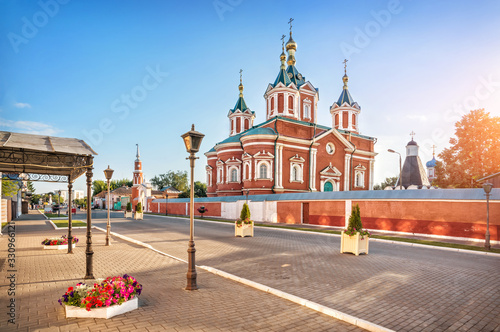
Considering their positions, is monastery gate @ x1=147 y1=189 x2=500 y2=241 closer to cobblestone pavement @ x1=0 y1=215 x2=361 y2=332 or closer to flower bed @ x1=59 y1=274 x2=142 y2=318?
cobblestone pavement @ x1=0 y1=215 x2=361 y2=332

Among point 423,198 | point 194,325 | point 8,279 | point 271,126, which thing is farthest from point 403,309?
point 271,126

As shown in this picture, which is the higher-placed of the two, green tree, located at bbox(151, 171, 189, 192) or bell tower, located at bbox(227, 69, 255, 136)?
bell tower, located at bbox(227, 69, 255, 136)

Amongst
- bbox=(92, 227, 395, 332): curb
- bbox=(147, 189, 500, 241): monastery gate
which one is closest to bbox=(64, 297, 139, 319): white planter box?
bbox=(92, 227, 395, 332): curb

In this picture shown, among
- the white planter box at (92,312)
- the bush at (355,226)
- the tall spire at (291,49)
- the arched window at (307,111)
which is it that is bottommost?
the white planter box at (92,312)

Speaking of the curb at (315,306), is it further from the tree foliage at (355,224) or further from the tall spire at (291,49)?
the tall spire at (291,49)

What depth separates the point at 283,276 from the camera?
8.53m

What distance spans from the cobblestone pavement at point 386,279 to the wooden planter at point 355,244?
321mm

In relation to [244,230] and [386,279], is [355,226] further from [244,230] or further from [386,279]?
[244,230]

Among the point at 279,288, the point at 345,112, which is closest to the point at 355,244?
Result: the point at 279,288

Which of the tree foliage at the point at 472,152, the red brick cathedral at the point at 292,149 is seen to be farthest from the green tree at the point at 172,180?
the tree foliage at the point at 472,152

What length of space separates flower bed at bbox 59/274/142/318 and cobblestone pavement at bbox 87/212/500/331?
350 cm

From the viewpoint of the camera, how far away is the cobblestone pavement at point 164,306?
16.8ft

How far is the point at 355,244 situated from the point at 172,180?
8903 centimetres

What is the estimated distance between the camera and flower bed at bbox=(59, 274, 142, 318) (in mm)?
5418
